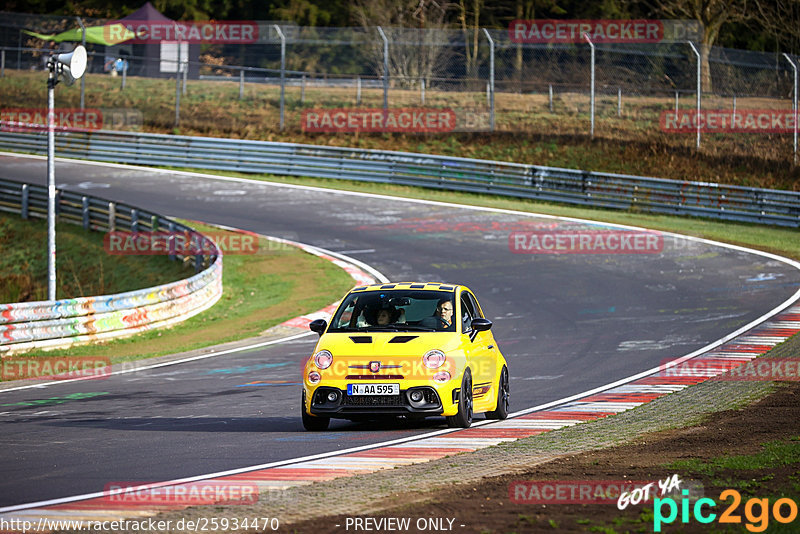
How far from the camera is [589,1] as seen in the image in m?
67.6

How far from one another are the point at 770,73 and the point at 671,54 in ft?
13.0

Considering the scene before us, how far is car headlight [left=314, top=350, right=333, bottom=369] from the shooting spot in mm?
10820

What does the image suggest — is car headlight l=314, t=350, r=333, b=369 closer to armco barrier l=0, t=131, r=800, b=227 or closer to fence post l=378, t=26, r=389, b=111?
armco barrier l=0, t=131, r=800, b=227

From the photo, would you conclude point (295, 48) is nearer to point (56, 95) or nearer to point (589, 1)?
point (56, 95)

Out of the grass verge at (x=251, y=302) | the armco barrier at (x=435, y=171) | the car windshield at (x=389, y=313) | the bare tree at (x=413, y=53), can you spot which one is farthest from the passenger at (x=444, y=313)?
the bare tree at (x=413, y=53)

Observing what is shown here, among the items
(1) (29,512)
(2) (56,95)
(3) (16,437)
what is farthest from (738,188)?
(2) (56,95)

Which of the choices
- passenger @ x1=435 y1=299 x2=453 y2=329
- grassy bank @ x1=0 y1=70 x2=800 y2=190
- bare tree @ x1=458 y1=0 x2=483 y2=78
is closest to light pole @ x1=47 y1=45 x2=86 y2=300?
passenger @ x1=435 y1=299 x2=453 y2=329

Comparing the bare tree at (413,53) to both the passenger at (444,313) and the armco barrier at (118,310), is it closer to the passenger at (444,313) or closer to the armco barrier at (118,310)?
the armco barrier at (118,310)

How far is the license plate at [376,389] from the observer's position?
10617 millimetres

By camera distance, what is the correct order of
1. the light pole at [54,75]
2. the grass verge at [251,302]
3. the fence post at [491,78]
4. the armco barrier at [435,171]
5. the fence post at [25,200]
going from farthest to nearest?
the fence post at [491,78] → the fence post at [25,200] → the armco barrier at [435,171] → the grass verge at [251,302] → the light pole at [54,75]

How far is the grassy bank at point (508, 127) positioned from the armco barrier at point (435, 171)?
88.0 inches

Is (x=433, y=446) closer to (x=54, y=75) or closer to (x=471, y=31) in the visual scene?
(x=54, y=75)

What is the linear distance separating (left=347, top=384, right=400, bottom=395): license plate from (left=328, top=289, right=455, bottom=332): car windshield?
0.82m

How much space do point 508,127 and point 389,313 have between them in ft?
98.3
